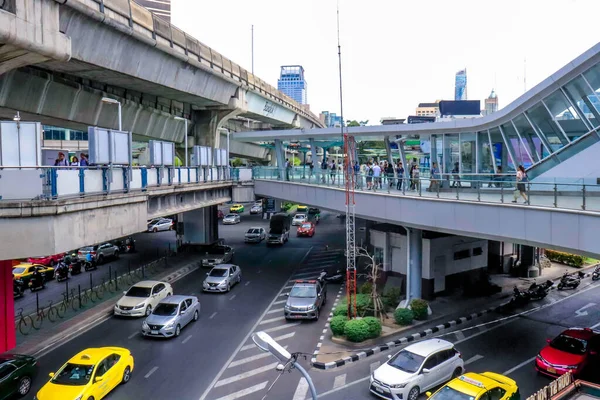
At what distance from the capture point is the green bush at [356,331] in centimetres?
1908

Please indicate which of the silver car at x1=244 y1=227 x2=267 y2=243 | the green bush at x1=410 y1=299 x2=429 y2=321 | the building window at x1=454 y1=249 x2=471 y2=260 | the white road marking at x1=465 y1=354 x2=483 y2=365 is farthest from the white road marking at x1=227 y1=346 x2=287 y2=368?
the silver car at x1=244 y1=227 x2=267 y2=243

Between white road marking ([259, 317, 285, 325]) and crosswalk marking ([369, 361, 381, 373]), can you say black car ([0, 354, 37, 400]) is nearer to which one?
white road marking ([259, 317, 285, 325])

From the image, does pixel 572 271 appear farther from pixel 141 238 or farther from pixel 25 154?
pixel 141 238

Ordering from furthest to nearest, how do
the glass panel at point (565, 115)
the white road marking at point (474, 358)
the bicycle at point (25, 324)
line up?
the glass panel at point (565, 115) < the bicycle at point (25, 324) < the white road marking at point (474, 358)

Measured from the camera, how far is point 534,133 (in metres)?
23.0

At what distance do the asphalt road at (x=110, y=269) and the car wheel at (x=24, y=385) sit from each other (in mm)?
9039

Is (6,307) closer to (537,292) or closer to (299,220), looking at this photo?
(537,292)

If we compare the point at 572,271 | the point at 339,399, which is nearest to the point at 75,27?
the point at 339,399

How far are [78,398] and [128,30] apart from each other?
13605mm

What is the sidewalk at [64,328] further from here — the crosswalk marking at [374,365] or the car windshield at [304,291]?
the crosswalk marking at [374,365]

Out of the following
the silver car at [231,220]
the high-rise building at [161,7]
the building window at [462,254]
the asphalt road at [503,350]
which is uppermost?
the high-rise building at [161,7]

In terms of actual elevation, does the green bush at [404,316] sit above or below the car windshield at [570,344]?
below

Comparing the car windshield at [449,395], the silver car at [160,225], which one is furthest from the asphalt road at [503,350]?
the silver car at [160,225]

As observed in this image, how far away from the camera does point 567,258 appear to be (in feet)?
117
